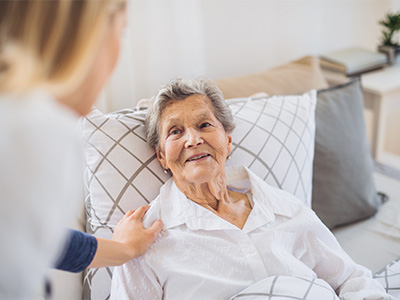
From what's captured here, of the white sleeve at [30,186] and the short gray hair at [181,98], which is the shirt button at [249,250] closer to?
the short gray hair at [181,98]

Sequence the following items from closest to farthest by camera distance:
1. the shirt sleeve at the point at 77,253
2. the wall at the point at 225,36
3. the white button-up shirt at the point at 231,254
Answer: the shirt sleeve at the point at 77,253 → the white button-up shirt at the point at 231,254 → the wall at the point at 225,36

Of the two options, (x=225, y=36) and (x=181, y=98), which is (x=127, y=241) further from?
(x=225, y=36)

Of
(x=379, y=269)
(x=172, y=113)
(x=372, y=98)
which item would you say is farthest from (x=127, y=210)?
(x=372, y=98)

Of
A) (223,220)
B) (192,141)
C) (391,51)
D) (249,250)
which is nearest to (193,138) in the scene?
(192,141)

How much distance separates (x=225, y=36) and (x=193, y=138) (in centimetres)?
125

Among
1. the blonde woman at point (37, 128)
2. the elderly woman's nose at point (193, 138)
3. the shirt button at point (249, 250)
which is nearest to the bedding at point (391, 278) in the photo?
the shirt button at point (249, 250)

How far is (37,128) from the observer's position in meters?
0.58

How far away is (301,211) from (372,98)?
1403 millimetres

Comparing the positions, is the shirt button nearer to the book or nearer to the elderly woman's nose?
the elderly woman's nose

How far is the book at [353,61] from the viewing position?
255cm

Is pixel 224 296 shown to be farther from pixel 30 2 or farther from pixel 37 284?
pixel 30 2

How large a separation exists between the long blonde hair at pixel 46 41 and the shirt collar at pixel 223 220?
2.39 ft

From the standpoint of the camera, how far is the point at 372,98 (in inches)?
101

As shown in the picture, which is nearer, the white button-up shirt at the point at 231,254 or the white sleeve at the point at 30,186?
the white sleeve at the point at 30,186
